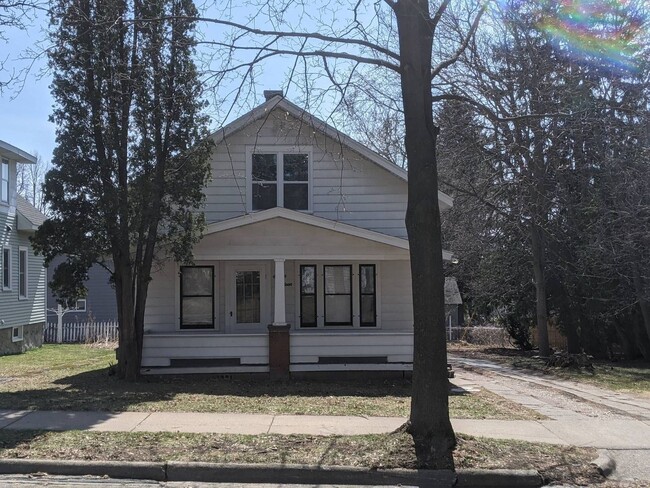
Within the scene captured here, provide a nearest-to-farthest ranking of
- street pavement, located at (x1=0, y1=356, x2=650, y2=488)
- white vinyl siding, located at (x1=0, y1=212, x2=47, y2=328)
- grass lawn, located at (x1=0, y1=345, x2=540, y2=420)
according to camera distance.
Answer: street pavement, located at (x1=0, y1=356, x2=650, y2=488)
grass lawn, located at (x1=0, y1=345, x2=540, y2=420)
white vinyl siding, located at (x1=0, y1=212, x2=47, y2=328)

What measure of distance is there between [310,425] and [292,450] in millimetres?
1505

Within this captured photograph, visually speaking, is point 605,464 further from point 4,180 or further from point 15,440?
point 4,180

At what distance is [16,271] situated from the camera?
2123 cm

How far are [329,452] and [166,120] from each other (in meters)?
8.36

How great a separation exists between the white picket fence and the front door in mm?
11179

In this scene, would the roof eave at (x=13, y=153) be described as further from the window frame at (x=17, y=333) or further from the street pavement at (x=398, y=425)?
the street pavement at (x=398, y=425)

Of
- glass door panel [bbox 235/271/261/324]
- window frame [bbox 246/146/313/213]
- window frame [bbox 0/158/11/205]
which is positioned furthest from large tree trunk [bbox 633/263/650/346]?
window frame [bbox 0/158/11/205]

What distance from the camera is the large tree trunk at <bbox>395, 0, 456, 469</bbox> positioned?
6992 mm

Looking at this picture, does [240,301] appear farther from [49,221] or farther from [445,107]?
[445,107]

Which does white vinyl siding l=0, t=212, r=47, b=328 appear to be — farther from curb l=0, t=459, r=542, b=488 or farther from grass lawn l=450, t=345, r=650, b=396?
grass lawn l=450, t=345, r=650, b=396

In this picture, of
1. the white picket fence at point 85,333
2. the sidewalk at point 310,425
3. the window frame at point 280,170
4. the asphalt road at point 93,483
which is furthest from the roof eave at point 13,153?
the asphalt road at point 93,483

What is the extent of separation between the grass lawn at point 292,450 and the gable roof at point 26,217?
15.4m

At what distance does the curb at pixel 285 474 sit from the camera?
6.36 metres

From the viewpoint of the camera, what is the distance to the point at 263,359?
13453mm
